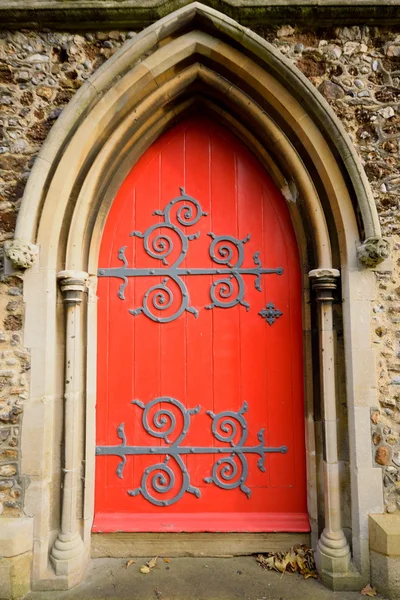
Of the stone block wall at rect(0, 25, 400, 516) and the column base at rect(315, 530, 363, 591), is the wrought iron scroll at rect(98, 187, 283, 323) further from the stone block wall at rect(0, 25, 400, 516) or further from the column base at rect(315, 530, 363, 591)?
the column base at rect(315, 530, 363, 591)

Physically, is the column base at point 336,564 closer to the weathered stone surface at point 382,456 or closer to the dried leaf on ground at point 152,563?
the weathered stone surface at point 382,456

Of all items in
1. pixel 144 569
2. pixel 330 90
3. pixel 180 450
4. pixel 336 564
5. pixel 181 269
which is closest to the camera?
pixel 336 564

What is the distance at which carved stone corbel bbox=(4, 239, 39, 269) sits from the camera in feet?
7.74

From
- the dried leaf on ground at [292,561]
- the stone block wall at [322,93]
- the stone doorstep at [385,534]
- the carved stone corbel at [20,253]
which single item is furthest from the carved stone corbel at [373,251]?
the carved stone corbel at [20,253]

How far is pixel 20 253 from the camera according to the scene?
7.76 ft

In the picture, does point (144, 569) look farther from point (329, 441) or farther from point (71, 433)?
point (329, 441)

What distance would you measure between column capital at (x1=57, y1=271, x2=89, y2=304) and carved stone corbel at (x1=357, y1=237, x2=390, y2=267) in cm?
184

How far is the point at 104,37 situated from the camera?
2635 millimetres

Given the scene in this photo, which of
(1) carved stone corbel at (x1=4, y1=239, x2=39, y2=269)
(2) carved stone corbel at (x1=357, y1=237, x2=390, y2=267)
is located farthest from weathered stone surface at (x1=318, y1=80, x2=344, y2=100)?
(1) carved stone corbel at (x1=4, y1=239, x2=39, y2=269)

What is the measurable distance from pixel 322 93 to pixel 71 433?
2.82 meters

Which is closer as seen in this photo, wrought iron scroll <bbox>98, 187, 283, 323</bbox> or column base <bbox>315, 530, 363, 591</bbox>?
column base <bbox>315, 530, 363, 591</bbox>

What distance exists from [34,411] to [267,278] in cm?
183

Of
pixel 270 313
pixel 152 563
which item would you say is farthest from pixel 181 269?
pixel 152 563

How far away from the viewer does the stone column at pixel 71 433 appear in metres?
2.36
